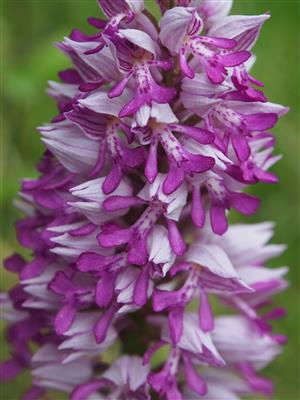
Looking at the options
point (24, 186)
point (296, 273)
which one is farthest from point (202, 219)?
point (296, 273)

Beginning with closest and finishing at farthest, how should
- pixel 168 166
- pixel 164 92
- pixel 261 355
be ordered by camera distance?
pixel 164 92 < pixel 168 166 < pixel 261 355

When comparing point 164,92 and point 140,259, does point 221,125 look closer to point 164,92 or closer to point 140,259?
point 164,92

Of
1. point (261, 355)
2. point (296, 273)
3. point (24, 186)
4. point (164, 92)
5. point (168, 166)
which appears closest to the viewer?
point (164, 92)

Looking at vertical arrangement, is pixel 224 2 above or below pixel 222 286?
above

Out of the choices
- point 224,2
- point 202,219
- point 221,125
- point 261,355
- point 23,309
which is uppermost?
point 224,2

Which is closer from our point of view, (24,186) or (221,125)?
(221,125)

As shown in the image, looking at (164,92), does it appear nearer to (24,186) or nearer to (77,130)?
(77,130)
